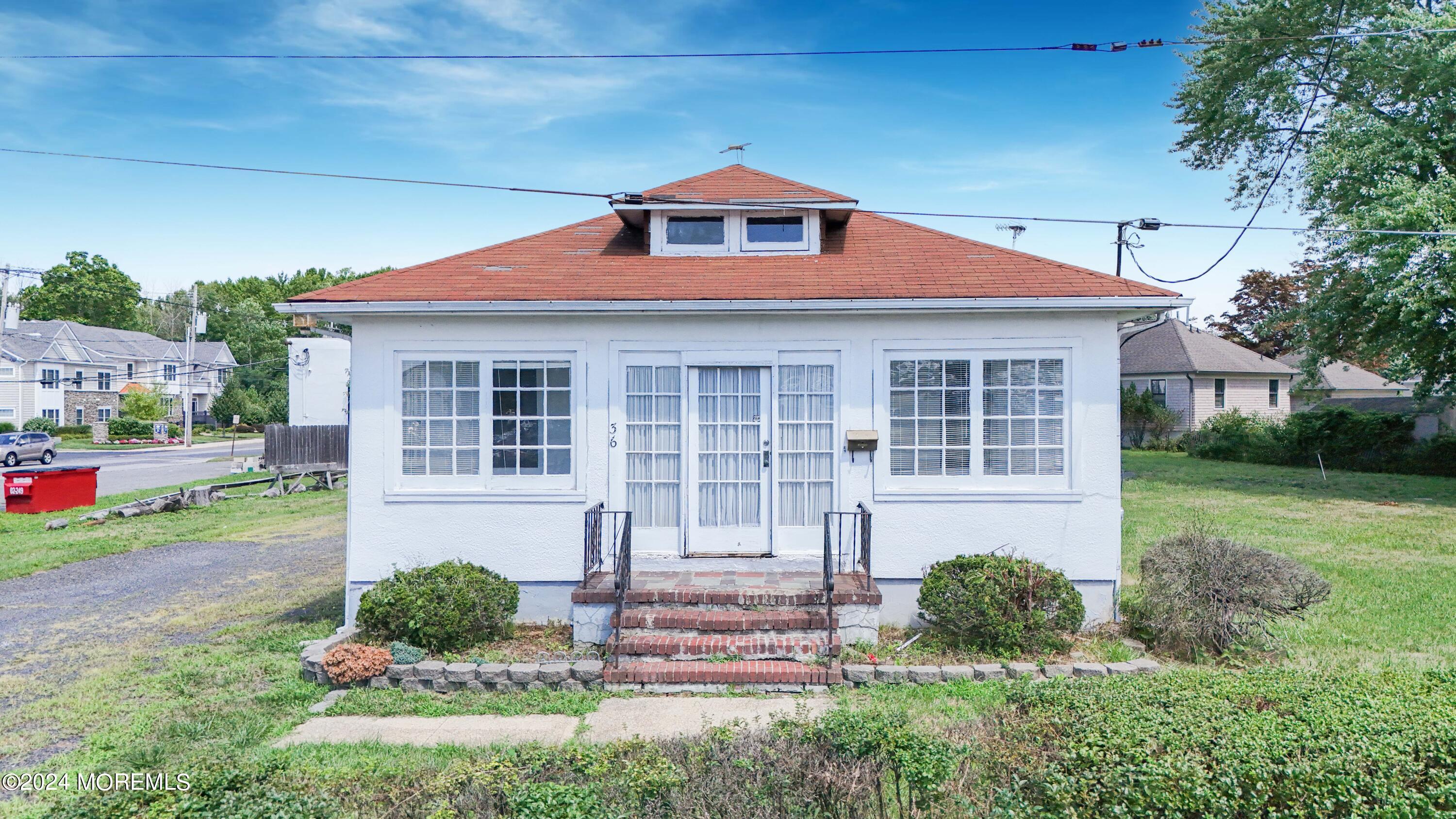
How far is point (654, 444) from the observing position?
316 inches

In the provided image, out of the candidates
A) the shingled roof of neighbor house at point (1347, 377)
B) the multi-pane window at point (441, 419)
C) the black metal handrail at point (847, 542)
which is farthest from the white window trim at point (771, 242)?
the shingled roof of neighbor house at point (1347, 377)

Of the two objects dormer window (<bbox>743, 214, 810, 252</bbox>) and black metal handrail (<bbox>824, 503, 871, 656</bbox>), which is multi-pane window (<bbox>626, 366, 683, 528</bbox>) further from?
dormer window (<bbox>743, 214, 810, 252</bbox>)

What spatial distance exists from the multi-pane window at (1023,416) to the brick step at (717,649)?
2569 millimetres

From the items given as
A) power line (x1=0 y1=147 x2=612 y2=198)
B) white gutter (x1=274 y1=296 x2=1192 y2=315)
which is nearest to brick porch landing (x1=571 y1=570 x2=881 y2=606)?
white gutter (x1=274 y1=296 x2=1192 y2=315)

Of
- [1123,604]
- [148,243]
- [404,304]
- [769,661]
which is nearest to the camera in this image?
[769,661]

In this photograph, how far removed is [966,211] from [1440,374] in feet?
56.2

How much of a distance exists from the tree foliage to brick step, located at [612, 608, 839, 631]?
142ft

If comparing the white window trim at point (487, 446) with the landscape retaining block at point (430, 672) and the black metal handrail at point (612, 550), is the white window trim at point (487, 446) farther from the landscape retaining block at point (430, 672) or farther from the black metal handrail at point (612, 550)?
the landscape retaining block at point (430, 672)

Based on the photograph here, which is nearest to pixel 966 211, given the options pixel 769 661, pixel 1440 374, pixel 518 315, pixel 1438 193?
pixel 518 315

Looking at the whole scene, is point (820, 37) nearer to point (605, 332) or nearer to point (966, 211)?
point (966, 211)

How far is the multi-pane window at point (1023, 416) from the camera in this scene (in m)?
7.77

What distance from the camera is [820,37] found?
9648 millimetres

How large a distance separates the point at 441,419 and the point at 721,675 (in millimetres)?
3735

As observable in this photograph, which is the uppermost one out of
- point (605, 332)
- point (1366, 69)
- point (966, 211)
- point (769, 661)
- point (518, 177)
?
point (1366, 69)
